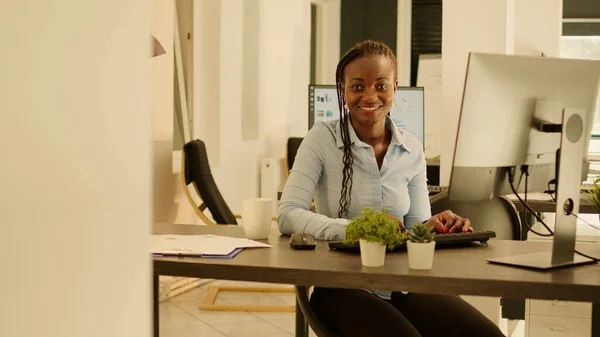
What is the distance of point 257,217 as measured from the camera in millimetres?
2146

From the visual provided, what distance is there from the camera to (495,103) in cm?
188

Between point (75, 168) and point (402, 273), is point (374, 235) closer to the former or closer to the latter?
point (402, 273)

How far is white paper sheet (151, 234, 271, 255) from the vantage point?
187cm

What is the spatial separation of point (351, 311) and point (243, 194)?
4433 millimetres

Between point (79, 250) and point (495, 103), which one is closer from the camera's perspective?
point (79, 250)

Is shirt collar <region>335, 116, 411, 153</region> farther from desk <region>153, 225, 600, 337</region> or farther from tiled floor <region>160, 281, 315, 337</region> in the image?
tiled floor <region>160, 281, 315, 337</region>

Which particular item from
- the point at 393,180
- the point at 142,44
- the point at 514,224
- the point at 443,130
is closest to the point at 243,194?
the point at 443,130

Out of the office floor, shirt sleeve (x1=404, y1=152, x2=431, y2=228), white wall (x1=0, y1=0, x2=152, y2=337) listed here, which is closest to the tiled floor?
the office floor

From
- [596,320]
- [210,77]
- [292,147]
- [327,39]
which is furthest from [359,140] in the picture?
[327,39]

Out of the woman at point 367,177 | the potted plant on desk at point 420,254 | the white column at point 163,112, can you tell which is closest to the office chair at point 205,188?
the white column at point 163,112

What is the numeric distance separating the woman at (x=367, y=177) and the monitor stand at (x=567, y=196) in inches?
12.5

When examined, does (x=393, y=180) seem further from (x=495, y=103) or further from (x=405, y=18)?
(x=405, y=18)

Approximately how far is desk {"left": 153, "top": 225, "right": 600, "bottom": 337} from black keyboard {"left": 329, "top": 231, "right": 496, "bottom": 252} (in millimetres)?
23

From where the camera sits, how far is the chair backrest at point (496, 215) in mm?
3016
